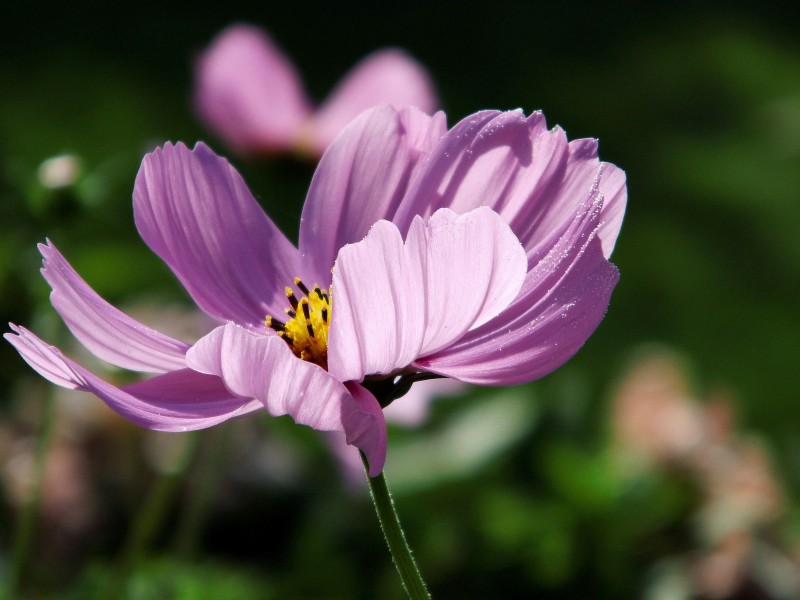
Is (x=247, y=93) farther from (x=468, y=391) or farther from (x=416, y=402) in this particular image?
(x=468, y=391)

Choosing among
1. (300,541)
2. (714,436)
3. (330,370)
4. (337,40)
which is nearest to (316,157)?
(300,541)

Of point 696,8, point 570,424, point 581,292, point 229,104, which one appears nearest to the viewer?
point 581,292

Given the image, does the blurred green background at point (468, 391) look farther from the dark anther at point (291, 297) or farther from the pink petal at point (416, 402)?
the dark anther at point (291, 297)

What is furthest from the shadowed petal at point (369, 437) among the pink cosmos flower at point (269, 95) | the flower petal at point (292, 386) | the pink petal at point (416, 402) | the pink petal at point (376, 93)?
the pink petal at point (376, 93)

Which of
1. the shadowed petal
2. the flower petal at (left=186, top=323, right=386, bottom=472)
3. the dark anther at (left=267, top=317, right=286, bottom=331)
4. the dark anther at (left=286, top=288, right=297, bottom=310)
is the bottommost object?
the shadowed petal

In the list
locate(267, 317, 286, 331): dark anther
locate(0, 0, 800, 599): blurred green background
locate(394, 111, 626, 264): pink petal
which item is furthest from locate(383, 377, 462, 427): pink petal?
locate(394, 111, 626, 264): pink petal

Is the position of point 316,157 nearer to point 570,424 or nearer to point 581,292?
point 570,424

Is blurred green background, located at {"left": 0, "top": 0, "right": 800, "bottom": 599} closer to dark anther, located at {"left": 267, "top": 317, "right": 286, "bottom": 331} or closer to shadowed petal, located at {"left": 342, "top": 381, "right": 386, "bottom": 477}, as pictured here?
dark anther, located at {"left": 267, "top": 317, "right": 286, "bottom": 331}
